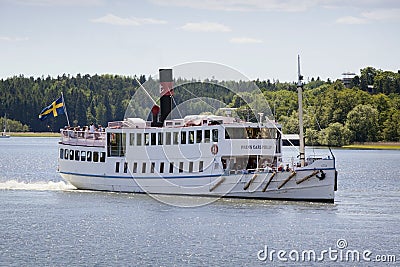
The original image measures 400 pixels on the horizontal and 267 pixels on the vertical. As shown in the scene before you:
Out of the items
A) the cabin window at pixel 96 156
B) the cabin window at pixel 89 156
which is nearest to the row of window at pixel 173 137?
Result: the cabin window at pixel 96 156

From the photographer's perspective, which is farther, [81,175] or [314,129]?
[314,129]

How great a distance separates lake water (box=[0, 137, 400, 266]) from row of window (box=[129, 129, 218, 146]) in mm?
4069

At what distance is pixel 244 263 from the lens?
4109 cm

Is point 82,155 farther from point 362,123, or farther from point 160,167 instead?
point 362,123

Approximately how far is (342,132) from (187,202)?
394ft

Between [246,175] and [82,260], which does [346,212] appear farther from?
[82,260]

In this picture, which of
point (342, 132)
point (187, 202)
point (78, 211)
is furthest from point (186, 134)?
point (342, 132)

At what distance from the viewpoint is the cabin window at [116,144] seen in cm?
6638

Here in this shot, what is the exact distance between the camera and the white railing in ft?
226

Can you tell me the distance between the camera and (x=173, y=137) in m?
62.8

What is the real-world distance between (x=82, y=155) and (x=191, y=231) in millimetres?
21816

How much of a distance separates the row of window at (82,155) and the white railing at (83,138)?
0.64 m

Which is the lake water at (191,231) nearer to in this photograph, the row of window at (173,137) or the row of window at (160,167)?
the row of window at (160,167)

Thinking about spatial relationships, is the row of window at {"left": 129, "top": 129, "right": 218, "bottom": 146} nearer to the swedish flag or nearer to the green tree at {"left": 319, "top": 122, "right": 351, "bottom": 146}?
the swedish flag
